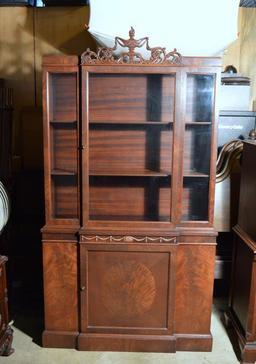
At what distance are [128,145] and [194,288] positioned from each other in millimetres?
950

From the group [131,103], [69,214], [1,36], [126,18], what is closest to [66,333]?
[69,214]

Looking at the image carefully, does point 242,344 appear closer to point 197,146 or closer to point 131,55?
point 197,146

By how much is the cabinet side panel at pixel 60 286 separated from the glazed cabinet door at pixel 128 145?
9.6 inches

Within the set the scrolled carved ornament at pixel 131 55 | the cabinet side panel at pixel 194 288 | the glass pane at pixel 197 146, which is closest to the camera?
the scrolled carved ornament at pixel 131 55

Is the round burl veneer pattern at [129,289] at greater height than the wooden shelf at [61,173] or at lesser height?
lesser

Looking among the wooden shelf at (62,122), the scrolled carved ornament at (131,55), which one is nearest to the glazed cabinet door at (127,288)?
the wooden shelf at (62,122)

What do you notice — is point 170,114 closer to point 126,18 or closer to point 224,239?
point 126,18

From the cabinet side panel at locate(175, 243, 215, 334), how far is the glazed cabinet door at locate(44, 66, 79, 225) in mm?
695

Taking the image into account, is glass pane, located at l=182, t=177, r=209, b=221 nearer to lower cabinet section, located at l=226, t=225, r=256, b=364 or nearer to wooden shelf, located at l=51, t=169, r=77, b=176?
lower cabinet section, located at l=226, t=225, r=256, b=364

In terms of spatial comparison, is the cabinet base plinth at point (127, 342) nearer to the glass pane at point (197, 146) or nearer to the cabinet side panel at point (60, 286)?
the cabinet side panel at point (60, 286)

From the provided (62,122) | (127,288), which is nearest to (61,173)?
(62,122)

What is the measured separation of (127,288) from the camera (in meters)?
2.25

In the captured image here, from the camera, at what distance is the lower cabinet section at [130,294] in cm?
221

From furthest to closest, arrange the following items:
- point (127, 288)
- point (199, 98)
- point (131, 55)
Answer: point (127, 288), point (199, 98), point (131, 55)
